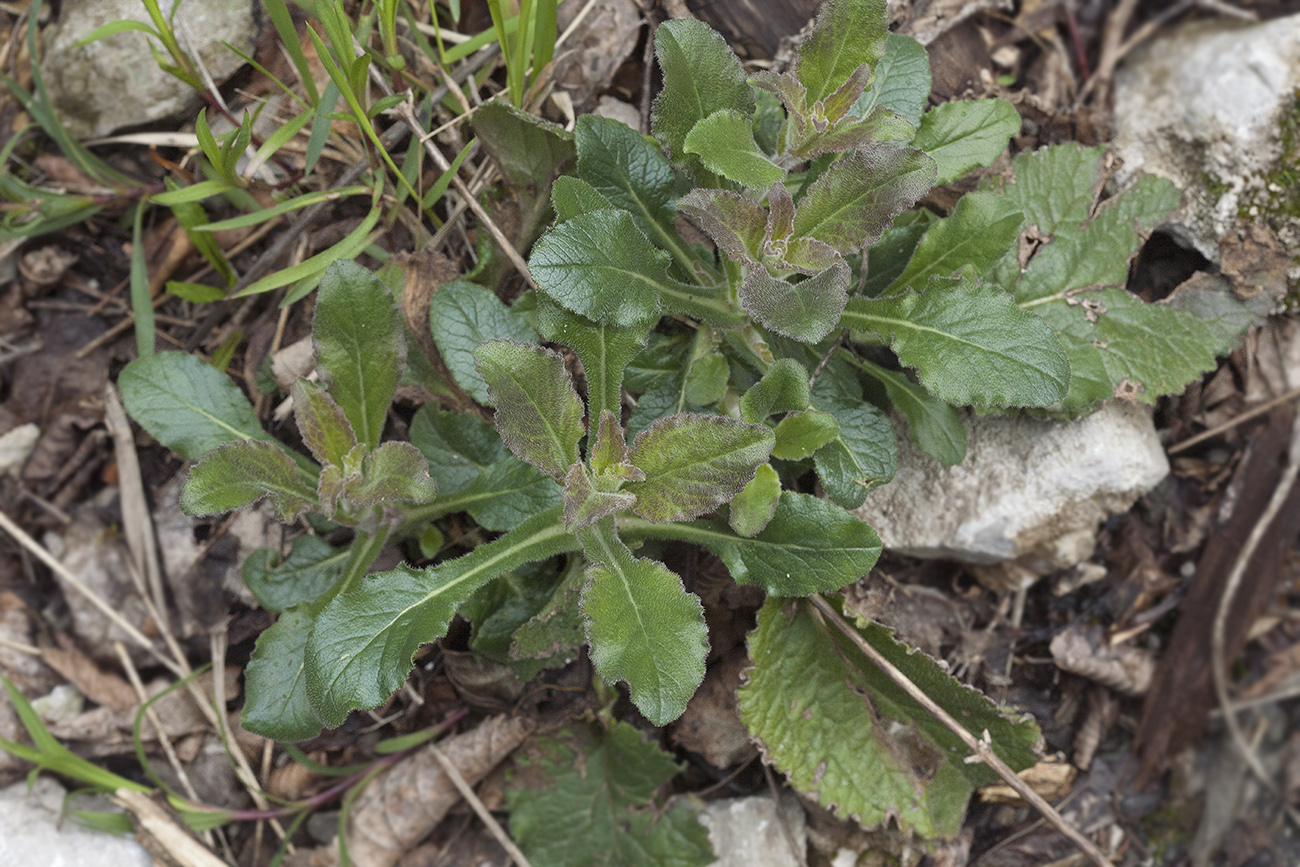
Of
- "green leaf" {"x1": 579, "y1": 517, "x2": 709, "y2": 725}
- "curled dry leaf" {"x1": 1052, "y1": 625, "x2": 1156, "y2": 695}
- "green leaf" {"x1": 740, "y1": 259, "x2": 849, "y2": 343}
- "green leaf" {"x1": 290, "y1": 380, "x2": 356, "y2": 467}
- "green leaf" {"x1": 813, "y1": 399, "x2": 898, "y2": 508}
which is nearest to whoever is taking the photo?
"green leaf" {"x1": 579, "y1": 517, "x2": 709, "y2": 725}

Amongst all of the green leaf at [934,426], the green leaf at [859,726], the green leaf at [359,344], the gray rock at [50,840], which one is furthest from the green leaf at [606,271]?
the gray rock at [50,840]

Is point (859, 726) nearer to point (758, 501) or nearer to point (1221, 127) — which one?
point (758, 501)

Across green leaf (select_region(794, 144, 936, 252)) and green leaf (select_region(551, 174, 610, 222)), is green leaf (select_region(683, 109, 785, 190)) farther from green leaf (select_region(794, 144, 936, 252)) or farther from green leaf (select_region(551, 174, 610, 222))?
green leaf (select_region(551, 174, 610, 222))

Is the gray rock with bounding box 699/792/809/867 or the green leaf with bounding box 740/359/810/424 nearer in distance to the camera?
the green leaf with bounding box 740/359/810/424

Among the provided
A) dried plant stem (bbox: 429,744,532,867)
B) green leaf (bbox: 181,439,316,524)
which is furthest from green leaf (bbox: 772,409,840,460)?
dried plant stem (bbox: 429,744,532,867)

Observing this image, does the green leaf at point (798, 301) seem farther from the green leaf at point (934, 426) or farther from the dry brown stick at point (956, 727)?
the dry brown stick at point (956, 727)

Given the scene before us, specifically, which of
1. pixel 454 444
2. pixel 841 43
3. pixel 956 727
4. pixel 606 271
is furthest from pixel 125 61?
pixel 956 727

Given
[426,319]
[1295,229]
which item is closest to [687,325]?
[426,319]
